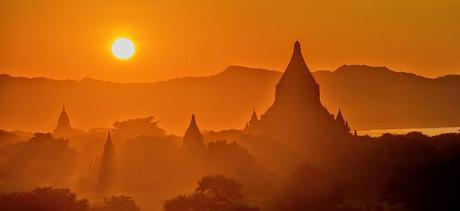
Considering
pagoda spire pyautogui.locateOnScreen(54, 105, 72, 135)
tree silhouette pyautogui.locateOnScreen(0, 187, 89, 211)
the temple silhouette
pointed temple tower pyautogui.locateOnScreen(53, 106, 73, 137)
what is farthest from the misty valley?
pagoda spire pyautogui.locateOnScreen(54, 105, 72, 135)

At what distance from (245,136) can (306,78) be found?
1096 cm

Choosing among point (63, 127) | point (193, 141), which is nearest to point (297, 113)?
point (193, 141)

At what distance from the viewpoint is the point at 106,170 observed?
71188mm

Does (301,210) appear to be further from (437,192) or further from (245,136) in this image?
(245,136)

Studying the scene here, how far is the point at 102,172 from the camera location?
2763 inches

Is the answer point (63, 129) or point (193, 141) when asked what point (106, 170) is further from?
point (63, 129)

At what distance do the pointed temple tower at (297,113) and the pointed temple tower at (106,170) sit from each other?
18.7 m

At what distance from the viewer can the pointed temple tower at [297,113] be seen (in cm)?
8144

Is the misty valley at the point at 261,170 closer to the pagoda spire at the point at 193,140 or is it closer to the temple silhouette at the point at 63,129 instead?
the pagoda spire at the point at 193,140

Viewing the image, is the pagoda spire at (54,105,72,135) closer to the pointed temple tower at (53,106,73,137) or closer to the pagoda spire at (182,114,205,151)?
the pointed temple tower at (53,106,73,137)

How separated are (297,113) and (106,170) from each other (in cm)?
2393

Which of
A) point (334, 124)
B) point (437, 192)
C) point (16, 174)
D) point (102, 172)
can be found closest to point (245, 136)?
point (334, 124)

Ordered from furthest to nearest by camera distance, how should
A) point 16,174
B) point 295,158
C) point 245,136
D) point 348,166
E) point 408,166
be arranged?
1. point 245,136
2. point 16,174
3. point 295,158
4. point 348,166
5. point 408,166

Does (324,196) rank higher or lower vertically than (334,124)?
lower
